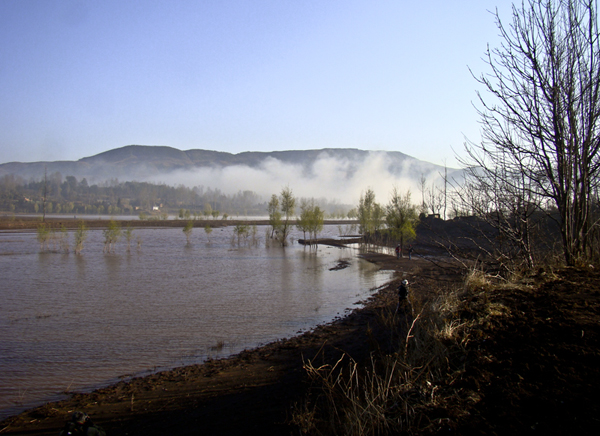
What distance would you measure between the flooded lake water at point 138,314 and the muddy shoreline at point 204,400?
969 mm

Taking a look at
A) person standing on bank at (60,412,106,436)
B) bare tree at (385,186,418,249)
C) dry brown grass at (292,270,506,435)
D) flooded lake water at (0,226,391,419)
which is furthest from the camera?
bare tree at (385,186,418,249)

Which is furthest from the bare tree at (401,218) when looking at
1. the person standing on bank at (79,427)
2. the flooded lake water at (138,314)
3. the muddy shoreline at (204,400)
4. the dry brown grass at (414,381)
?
the person standing on bank at (79,427)

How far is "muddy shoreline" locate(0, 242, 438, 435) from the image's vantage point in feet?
19.7

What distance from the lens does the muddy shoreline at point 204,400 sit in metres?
6.01

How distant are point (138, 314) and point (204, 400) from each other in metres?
9.49

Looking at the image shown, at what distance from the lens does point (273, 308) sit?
633 inches

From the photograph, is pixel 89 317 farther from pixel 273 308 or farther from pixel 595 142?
pixel 595 142

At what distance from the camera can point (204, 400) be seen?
277 inches

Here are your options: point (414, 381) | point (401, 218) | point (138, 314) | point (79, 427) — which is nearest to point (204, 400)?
point (79, 427)

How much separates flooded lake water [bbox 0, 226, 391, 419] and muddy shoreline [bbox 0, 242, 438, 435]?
0.97 meters

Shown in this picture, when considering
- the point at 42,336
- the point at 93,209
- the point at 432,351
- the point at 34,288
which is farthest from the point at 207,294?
the point at 93,209

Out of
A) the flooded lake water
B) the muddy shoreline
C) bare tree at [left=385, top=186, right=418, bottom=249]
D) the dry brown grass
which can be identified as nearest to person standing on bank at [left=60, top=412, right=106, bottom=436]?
the muddy shoreline

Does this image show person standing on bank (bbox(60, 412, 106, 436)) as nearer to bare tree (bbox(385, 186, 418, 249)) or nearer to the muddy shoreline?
the muddy shoreline

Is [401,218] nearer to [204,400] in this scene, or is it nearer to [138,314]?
[138,314]
